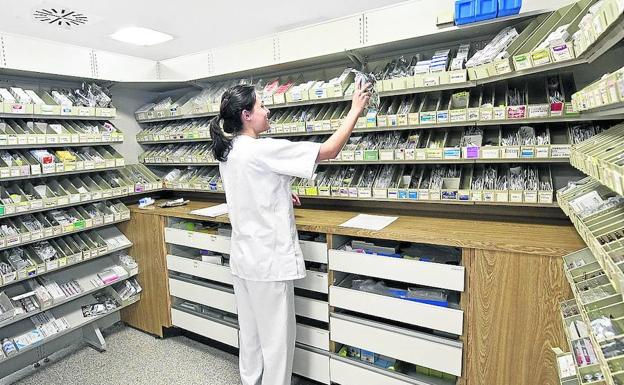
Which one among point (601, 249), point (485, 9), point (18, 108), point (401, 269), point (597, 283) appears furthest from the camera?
point (18, 108)

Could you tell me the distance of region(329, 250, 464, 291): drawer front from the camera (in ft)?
6.03

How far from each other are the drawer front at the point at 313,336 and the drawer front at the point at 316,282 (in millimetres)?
254

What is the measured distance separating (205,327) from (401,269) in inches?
65.6

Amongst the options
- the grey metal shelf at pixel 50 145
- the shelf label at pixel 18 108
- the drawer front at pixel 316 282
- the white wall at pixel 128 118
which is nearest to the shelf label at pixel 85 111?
the grey metal shelf at pixel 50 145

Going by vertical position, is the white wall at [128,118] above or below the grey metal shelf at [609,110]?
above

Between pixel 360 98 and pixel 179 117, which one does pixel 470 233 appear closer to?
pixel 360 98

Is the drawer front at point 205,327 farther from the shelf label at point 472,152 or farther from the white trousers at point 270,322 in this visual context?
the shelf label at point 472,152

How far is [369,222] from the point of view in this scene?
2.27 meters

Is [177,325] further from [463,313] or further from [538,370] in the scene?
[538,370]

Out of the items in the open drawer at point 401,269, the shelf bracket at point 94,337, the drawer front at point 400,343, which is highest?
the open drawer at point 401,269

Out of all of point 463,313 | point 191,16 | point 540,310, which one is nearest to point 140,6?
point 191,16

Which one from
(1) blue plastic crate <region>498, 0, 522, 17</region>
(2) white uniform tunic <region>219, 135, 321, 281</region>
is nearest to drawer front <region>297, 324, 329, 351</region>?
(2) white uniform tunic <region>219, 135, 321, 281</region>

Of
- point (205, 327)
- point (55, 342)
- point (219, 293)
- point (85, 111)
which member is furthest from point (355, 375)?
point (85, 111)

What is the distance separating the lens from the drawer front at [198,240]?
104 inches
